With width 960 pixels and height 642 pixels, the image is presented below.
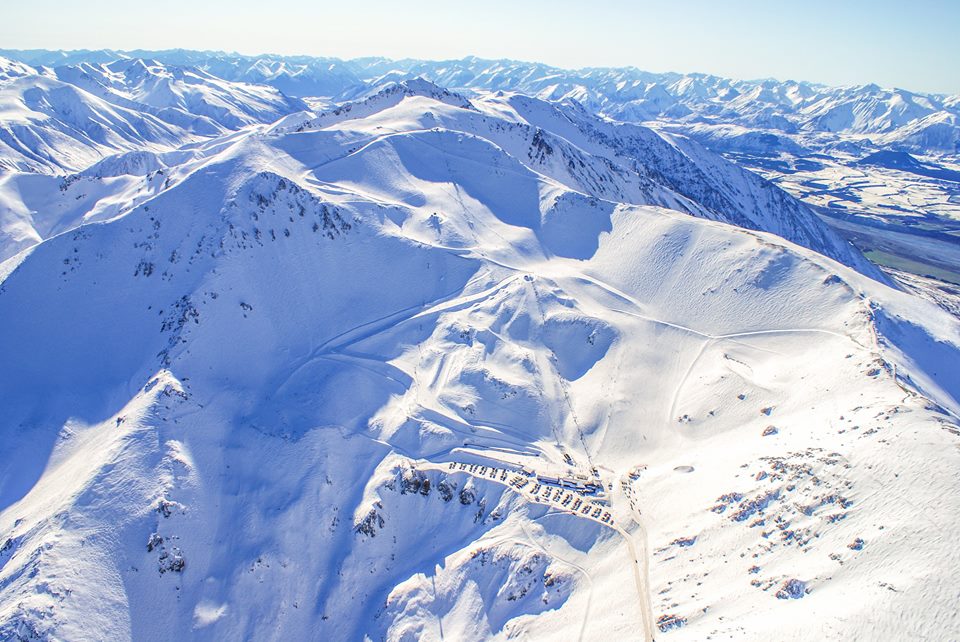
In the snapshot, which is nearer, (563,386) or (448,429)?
(448,429)

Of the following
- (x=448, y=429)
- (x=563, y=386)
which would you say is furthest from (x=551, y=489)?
(x=563, y=386)

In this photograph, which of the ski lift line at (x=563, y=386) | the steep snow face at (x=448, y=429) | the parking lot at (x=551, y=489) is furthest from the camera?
the ski lift line at (x=563, y=386)

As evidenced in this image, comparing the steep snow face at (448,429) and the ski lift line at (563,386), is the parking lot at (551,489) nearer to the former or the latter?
the steep snow face at (448,429)

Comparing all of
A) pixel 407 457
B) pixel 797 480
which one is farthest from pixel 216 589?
pixel 797 480

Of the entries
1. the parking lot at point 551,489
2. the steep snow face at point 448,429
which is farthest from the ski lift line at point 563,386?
the parking lot at point 551,489

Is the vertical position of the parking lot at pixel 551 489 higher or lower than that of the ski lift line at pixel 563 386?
lower

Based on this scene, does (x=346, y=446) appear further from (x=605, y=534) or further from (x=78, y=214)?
(x=78, y=214)

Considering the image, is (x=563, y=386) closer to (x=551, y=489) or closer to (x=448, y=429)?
(x=551, y=489)

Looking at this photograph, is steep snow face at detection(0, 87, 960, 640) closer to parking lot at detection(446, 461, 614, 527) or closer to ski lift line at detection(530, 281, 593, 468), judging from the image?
parking lot at detection(446, 461, 614, 527)
